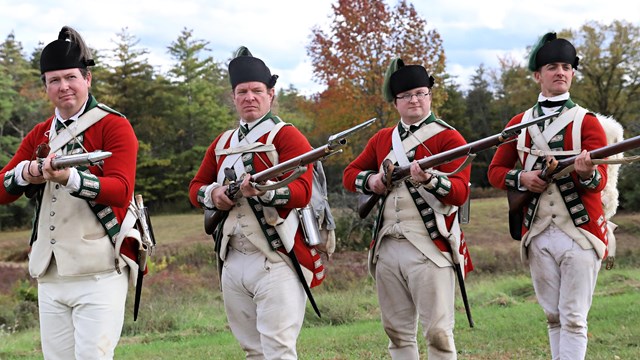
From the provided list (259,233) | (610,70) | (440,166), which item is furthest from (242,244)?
(610,70)

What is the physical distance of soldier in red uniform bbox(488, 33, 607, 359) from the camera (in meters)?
5.56

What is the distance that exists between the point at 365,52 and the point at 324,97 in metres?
1.73

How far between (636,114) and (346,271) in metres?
20.5

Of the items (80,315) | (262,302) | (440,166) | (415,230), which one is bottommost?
(262,302)

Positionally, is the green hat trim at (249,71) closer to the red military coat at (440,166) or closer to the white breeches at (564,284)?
the red military coat at (440,166)

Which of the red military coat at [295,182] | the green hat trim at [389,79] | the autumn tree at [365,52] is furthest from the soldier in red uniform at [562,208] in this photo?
the autumn tree at [365,52]

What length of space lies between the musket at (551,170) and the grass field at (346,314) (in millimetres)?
2512

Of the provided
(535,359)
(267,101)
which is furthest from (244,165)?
(535,359)

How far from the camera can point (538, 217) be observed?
5.79m

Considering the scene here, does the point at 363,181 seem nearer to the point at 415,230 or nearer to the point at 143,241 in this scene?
the point at 415,230

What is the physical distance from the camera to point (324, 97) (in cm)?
2130

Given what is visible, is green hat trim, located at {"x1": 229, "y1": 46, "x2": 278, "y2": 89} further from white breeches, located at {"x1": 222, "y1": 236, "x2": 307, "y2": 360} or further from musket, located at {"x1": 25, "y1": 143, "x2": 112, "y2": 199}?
musket, located at {"x1": 25, "y1": 143, "x2": 112, "y2": 199}

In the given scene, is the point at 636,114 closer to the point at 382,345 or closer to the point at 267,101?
the point at 382,345

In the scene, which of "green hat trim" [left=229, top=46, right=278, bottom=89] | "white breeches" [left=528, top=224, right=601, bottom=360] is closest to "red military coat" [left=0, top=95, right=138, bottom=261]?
"green hat trim" [left=229, top=46, right=278, bottom=89]
